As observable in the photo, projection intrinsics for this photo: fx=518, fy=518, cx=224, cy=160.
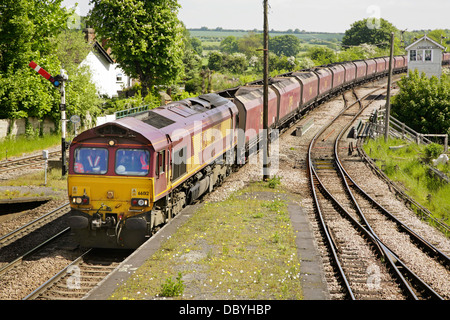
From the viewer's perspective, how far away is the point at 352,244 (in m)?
16.3

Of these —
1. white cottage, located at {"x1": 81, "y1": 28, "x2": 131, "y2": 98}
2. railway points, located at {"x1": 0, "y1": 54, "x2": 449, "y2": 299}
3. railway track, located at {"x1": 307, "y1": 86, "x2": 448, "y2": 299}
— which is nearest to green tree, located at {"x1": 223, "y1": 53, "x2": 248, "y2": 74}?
white cottage, located at {"x1": 81, "y1": 28, "x2": 131, "y2": 98}

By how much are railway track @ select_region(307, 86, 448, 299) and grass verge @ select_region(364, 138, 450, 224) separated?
266 centimetres

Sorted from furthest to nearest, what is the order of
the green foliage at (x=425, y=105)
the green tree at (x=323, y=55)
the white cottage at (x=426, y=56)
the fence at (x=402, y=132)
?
the green tree at (x=323, y=55)
the white cottage at (x=426, y=56)
the green foliage at (x=425, y=105)
the fence at (x=402, y=132)

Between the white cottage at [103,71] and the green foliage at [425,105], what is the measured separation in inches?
1109

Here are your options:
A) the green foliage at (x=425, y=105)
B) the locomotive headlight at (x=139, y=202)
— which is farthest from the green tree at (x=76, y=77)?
the green foliage at (x=425, y=105)

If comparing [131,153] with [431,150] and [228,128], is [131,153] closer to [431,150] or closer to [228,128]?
[228,128]

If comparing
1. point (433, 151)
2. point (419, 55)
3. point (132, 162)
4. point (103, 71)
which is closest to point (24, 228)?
point (132, 162)

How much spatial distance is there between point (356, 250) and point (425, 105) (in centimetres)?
2699

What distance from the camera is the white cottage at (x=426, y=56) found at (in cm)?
5794

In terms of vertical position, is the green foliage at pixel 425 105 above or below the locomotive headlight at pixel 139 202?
above

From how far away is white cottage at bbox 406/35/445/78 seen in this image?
57938mm

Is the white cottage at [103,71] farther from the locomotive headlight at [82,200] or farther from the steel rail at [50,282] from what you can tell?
the steel rail at [50,282]

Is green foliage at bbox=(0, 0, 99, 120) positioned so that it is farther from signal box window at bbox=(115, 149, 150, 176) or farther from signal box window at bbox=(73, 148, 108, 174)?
signal box window at bbox=(115, 149, 150, 176)

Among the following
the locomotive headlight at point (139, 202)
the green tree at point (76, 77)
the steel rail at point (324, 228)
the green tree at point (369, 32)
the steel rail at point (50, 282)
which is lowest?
the steel rail at point (50, 282)
